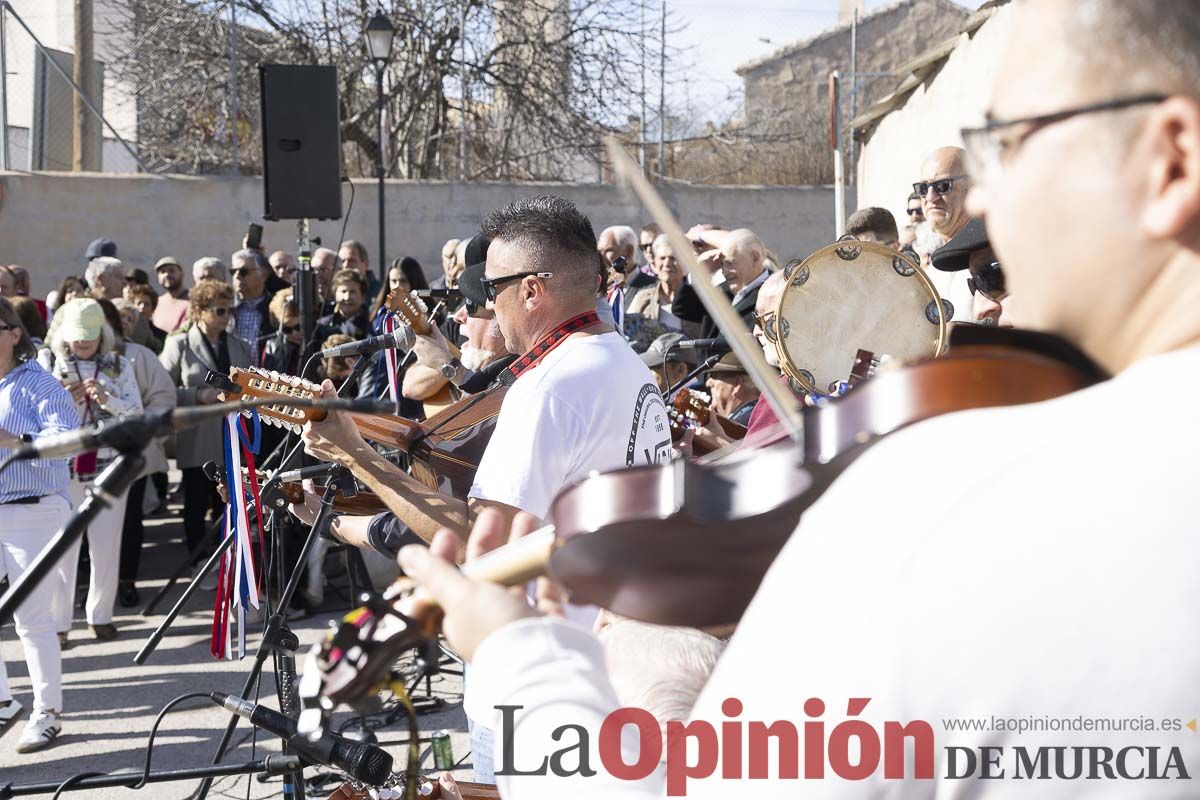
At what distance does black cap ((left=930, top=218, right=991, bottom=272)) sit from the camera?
137 inches

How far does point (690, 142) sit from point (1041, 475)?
15.7 meters

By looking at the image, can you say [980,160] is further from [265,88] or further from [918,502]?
[265,88]

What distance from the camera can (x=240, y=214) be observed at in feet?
45.1

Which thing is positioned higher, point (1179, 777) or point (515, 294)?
point (515, 294)

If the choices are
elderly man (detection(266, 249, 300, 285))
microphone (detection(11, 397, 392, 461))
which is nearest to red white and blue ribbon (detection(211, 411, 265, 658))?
microphone (detection(11, 397, 392, 461))

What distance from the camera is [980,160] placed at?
44.8 inches

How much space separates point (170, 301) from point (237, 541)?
7.23 m

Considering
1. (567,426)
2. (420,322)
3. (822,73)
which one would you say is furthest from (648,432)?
(822,73)

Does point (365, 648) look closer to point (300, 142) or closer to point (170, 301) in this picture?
point (300, 142)

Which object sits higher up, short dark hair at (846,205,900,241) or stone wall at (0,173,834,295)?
stone wall at (0,173,834,295)

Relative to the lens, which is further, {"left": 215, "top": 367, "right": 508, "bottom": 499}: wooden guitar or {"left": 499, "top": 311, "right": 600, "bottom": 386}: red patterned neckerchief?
{"left": 215, "top": 367, "right": 508, "bottom": 499}: wooden guitar

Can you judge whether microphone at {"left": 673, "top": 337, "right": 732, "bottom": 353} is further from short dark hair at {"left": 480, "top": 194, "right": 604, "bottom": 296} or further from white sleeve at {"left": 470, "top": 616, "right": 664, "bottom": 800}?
white sleeve at {"left": 470, "top": 616, "right": 664, "bottom": 800}

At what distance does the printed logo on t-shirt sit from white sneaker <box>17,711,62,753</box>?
12.4 feet

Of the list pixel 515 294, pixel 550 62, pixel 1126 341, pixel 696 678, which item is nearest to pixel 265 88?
pixel 515 294
